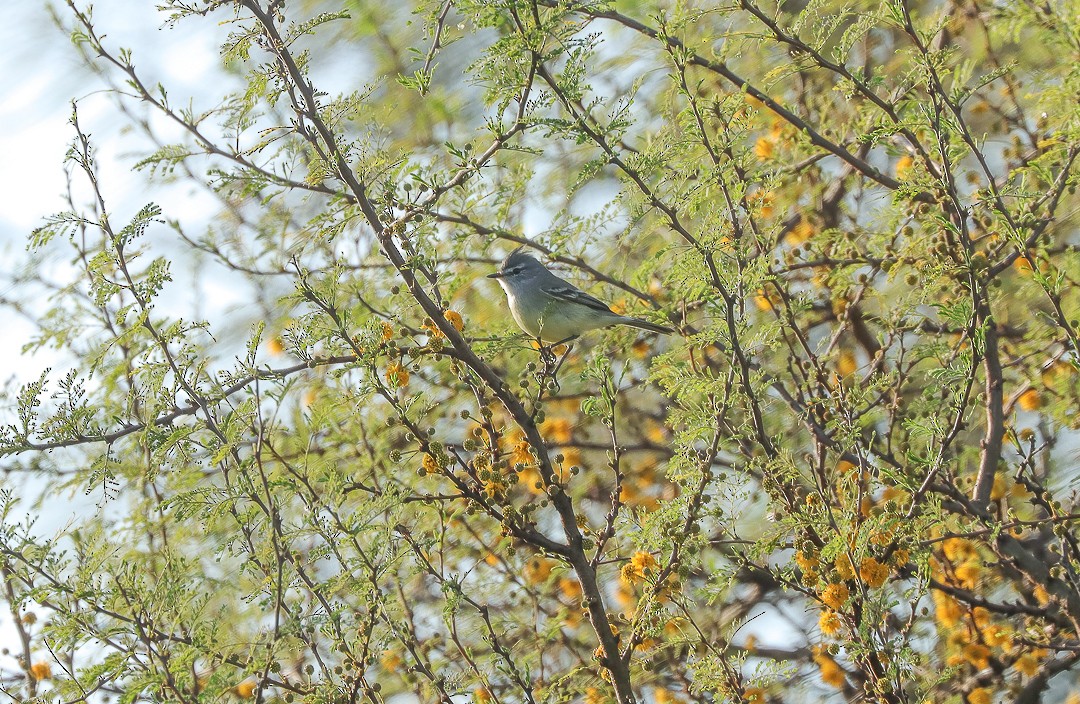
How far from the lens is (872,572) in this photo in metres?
2.56

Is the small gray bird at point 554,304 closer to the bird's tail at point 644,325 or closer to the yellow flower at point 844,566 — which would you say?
the bird's tail at point 644,325

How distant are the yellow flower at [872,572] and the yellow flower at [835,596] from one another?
0.06 meters

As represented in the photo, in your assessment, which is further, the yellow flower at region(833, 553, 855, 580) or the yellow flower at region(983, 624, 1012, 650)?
the yellow flower at region(983, 624, 1012, 650)

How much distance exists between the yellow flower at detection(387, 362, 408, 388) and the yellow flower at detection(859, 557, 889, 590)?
1.23 metres

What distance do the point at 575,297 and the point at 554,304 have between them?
0.42ft

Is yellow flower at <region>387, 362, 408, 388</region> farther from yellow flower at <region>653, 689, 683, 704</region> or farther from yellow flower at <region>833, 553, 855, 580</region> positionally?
yellow flower at <region>653, 689, 683, 704</region>

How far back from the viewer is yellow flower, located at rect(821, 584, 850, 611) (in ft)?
8.23

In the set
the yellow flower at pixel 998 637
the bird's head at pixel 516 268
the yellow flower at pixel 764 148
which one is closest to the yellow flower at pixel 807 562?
the yellow flower at pixel 998 637

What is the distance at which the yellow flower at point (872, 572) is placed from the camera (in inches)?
101

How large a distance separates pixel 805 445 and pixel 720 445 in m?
1.68

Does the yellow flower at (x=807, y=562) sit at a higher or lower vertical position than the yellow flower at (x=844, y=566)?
higher

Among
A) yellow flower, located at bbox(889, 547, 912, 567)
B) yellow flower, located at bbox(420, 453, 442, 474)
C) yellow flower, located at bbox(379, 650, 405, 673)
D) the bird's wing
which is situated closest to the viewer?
yellow flower, located at bbox(420, 453, 442, 474)

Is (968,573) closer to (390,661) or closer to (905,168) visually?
(905,168)

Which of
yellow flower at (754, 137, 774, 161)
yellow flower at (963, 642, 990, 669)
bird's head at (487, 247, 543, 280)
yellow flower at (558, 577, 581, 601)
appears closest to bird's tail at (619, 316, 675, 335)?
bird's head at (487, 247, 543, 280)
